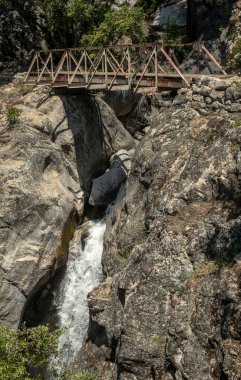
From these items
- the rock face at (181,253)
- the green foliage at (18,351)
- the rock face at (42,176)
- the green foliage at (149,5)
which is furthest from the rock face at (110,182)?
the green foliage at (149,5)

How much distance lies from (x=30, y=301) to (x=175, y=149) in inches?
416

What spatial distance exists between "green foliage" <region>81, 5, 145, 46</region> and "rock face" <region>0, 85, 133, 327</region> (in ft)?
17.1

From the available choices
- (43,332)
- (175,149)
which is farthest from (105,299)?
(175,149)

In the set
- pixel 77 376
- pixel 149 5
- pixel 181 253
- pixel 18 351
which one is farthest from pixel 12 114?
pixel 149 5

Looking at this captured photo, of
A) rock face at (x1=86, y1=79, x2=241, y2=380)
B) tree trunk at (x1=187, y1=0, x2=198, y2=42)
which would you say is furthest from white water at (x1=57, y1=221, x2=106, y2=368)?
tree trunk at (x1=187, y1=0, x2=198, y2=42)

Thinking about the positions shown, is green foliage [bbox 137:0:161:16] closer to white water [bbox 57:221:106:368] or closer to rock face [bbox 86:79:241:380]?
rock face [bbox 86:79:241:380]

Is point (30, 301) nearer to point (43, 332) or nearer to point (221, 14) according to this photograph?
point (43, 332)

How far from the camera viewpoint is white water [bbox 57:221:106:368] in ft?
74.2

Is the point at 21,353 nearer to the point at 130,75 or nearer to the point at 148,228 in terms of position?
the point at 148,228

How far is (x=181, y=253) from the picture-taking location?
55.6ft

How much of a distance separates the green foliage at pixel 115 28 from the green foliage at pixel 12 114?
9.11 m

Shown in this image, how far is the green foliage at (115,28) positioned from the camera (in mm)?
32188

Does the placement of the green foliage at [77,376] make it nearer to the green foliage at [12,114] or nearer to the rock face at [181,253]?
the rock face at [181,253]

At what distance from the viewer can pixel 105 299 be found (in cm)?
1942
